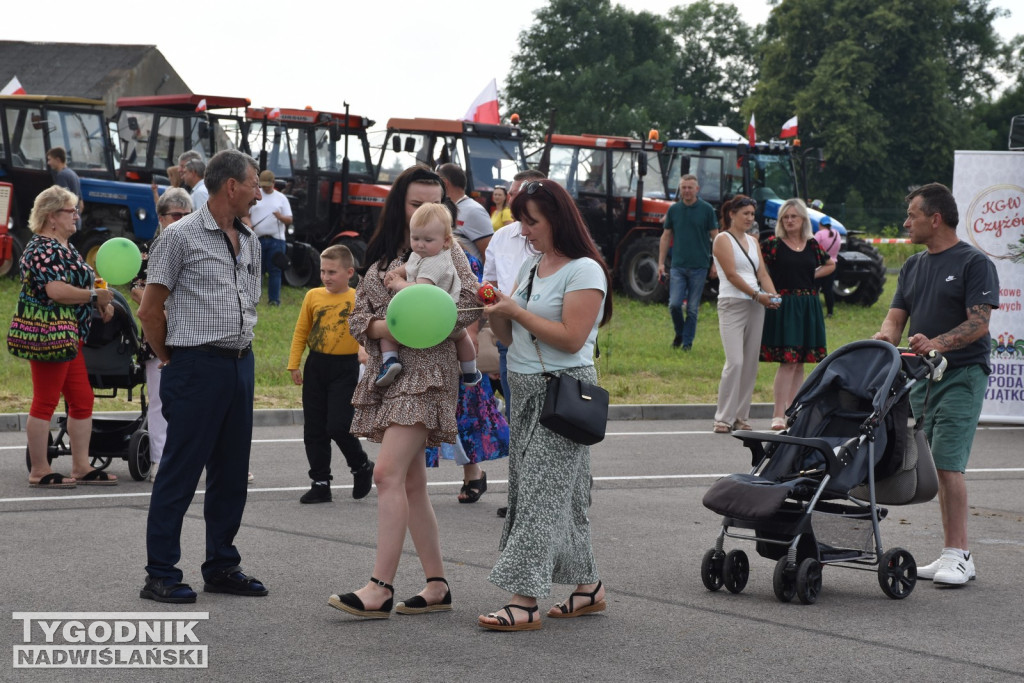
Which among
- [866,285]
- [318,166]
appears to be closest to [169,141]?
[318,166]

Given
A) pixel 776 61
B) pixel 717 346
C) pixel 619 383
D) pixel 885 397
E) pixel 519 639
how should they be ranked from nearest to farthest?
pixel 519 639
pixel 885 397
pixel 619 383
pixel 717 346
pixel 776 61

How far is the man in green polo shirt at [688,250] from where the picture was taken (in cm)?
1739

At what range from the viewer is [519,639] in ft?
18.2

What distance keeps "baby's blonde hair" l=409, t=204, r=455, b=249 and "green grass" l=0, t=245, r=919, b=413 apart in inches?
300

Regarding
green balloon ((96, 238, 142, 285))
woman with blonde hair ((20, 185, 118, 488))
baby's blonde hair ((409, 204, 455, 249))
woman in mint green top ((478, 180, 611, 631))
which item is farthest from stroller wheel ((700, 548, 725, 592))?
woman with blonde hair ((20, 185, 118, 488))

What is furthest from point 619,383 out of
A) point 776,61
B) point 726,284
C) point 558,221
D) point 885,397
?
point 776,61

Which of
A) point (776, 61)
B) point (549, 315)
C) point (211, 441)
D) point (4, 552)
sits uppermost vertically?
point (776, 61)

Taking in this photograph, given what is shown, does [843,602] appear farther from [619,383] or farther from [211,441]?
[619,383]

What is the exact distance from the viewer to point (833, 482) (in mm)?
6508

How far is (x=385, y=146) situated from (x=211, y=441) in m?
19.1

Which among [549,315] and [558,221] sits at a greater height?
[558,221]

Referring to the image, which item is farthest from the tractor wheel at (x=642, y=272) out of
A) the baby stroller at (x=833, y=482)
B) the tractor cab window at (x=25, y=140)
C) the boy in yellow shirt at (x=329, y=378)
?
the baby stroller at (x=833, y=482)

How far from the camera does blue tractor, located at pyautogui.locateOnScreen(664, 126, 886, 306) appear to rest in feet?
83.6

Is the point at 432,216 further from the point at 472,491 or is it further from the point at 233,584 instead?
the point at 472,491
